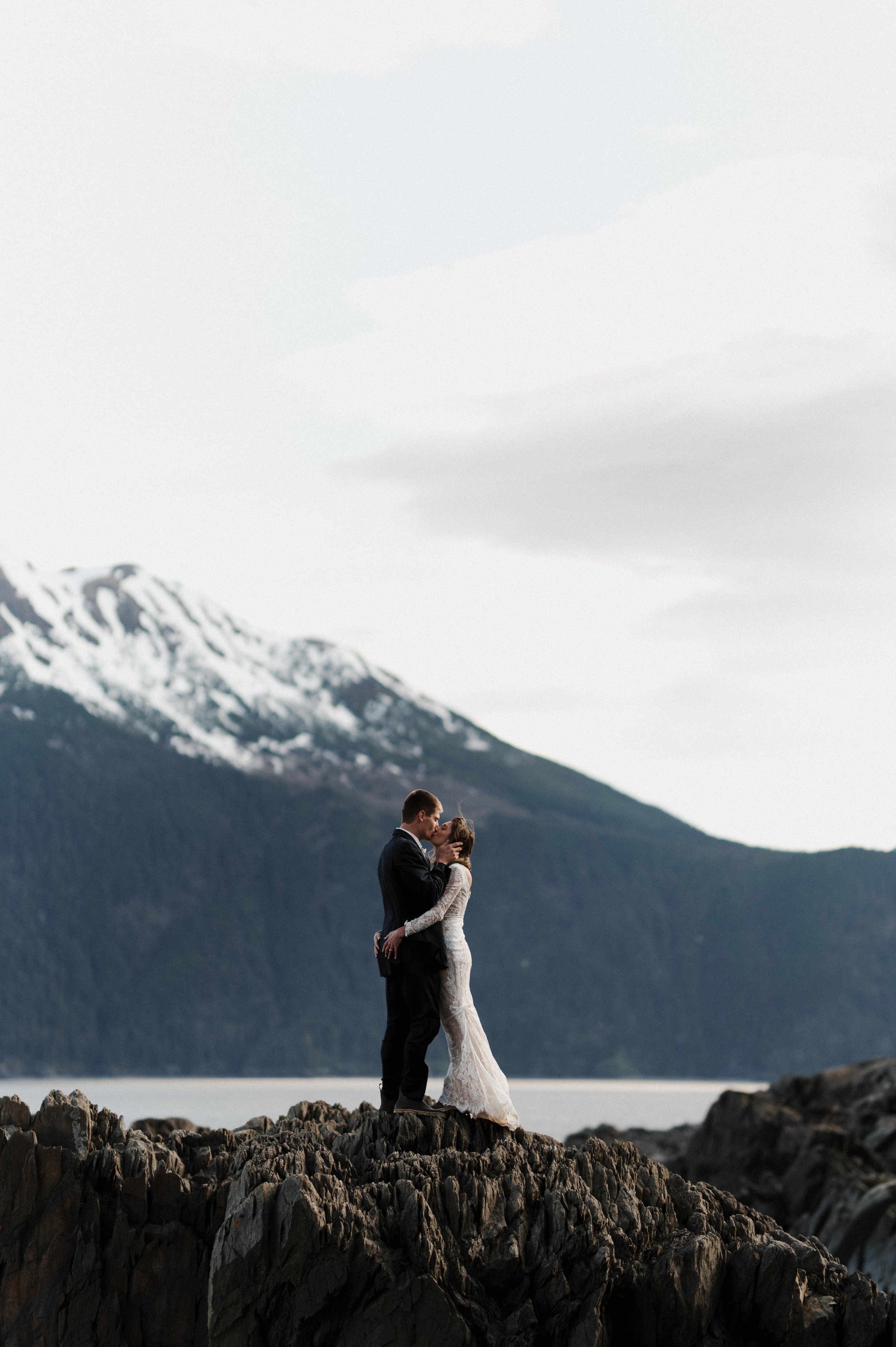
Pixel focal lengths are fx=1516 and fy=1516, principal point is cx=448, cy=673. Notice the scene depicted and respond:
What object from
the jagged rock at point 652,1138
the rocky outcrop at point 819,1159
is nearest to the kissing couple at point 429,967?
the rocky outcrop at point 819,1159

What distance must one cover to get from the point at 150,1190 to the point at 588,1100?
485ft

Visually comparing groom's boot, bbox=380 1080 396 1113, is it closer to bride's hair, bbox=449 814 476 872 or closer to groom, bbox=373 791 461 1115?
groom, bbox=373 791 461 1115

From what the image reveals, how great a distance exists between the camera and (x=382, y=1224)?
532 inches

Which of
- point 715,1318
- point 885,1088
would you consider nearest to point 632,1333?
point 715,1318

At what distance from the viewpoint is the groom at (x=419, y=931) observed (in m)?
14.4

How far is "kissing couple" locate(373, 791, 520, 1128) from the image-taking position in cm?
1445

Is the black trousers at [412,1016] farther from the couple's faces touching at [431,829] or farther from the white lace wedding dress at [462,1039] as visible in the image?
the couple's faces touching at [431,829]

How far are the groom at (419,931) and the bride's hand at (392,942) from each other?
0.25 ft

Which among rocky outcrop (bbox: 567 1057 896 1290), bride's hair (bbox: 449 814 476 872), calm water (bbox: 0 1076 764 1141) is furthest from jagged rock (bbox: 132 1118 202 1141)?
calm water (bbox: 0 1076 764 1141)

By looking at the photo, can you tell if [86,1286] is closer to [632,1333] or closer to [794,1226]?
[632,1333]

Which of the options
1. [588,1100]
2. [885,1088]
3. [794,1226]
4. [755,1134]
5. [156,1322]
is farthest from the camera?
[588,1100]

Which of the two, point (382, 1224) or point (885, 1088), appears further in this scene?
point (885, 1088)

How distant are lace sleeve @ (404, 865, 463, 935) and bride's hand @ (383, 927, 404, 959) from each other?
5 centimetres

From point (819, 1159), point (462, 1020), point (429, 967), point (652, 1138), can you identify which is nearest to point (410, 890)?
point (429, 967)
